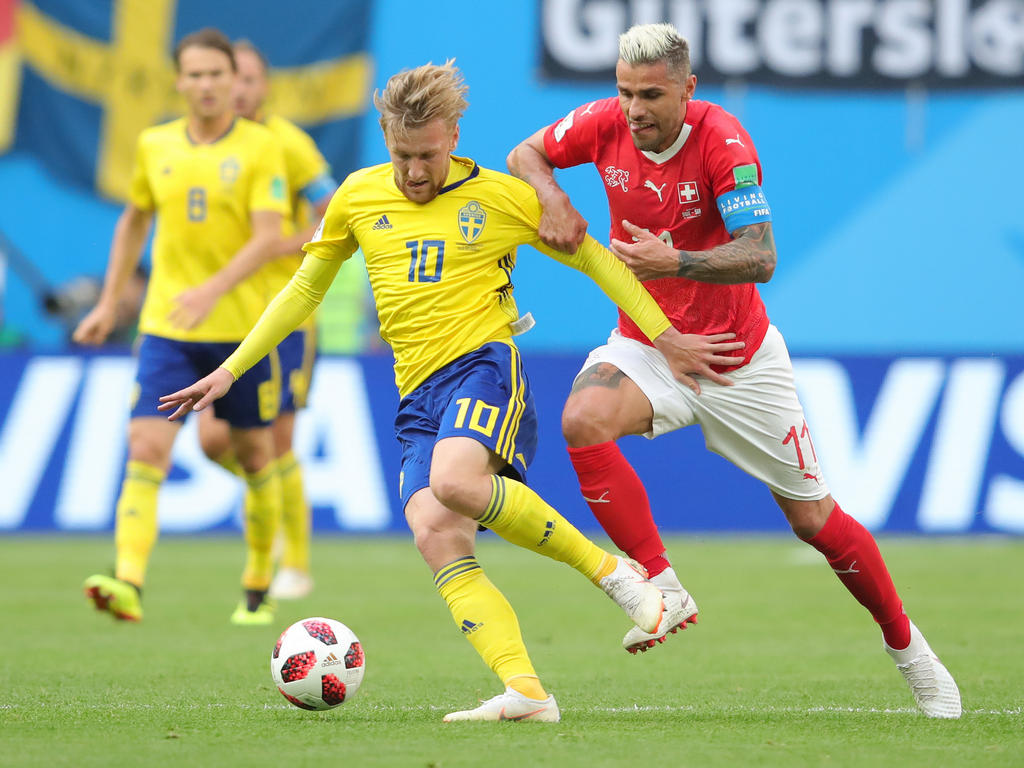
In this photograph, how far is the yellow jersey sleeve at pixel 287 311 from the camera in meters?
5.27

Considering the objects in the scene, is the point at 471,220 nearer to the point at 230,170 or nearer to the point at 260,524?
the point at 230,170

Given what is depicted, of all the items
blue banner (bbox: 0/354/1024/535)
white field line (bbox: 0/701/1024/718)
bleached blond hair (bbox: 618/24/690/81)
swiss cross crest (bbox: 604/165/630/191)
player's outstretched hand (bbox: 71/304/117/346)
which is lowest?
blue banner (bbox: 0/354/1024/535)

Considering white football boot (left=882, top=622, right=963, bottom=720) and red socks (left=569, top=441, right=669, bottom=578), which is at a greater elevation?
red socks (left=569, top=441, right=669, bottom=578)

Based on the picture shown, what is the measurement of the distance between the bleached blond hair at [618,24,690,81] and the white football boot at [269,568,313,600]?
14.7 feet

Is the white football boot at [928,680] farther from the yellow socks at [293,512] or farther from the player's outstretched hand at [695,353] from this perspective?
the yellow socks at [293,512]

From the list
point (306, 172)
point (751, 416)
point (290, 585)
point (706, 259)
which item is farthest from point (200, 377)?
point (706, 259)

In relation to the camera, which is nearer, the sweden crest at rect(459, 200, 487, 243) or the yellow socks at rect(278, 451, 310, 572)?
the sweden crest at rect(459, 200, 487, 243)

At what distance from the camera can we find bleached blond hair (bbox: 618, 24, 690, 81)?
5207 millimetres

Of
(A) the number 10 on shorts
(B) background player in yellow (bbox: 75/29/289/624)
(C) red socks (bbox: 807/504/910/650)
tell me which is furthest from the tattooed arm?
(B) background player in yellow (bbox: 75/29/289/624)

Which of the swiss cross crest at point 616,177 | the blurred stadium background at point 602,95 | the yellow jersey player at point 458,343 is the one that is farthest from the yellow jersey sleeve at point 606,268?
the blurred stadium background at point 602,95

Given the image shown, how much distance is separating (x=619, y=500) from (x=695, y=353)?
580 mm

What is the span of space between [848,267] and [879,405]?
5.44 metres

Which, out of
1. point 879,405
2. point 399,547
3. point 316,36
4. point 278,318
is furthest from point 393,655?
point 316,36

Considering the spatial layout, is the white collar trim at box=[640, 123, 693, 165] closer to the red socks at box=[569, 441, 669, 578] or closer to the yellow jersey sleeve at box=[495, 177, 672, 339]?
Answer: the yellow jersey sleeve at box=[495, 177, 672, 339]
